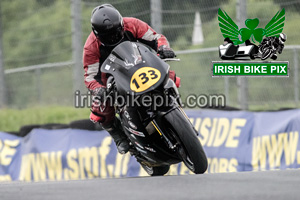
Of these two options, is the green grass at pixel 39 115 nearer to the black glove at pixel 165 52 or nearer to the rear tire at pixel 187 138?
the black glove at pixel 165 52

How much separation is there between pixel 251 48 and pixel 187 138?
15.2 feet

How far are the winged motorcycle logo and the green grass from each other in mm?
2973

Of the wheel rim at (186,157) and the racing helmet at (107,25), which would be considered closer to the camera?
the wheel rim at (186,157)

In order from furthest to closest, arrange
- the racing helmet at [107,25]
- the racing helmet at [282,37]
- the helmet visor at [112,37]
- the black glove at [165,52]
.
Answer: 1. the racing helmet at [282,37]
2. the black glove at [165,52]
3. the helmet visor at [112,37]
4. the racing helmet at [107,25]

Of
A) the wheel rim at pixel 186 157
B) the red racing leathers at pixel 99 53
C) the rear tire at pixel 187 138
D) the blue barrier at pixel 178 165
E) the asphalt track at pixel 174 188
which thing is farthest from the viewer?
the blue barrier at pixel 178 165

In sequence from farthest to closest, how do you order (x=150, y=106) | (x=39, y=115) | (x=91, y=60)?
(x=39, y=115) → (x=91, y=60) → (x=150, y=106)

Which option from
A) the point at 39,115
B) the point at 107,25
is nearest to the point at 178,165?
the point at 107,25

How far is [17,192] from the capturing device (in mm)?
3779

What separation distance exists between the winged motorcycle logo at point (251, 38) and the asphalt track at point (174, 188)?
17.4 ft

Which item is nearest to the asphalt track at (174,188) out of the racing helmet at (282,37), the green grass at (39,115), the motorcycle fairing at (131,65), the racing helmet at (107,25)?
the motorcycle fairing at (131,65)

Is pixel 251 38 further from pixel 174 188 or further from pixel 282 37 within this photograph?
pixel 174 188

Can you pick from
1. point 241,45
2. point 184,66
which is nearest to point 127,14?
point 184,66

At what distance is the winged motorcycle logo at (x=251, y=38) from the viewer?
30.6 feet

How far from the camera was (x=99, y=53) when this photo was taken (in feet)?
20.4
